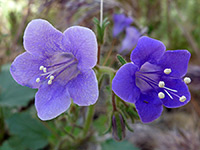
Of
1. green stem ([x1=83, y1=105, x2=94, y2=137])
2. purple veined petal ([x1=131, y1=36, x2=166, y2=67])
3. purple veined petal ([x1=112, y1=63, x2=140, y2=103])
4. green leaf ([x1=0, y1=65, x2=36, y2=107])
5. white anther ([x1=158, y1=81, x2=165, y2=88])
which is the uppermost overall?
purple veined petal ([x1=131, y1=36, x2=166, y2=67])

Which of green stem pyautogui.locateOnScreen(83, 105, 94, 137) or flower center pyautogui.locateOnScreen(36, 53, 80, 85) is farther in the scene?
green stem pyautogui.locateOnScreen(83, 105, 94, 137)

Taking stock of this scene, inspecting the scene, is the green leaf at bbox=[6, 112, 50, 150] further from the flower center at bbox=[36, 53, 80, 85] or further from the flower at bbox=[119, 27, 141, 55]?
the flower at bbox=[119, 27, 141, 55]

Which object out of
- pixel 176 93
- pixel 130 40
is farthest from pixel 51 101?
pixel 130 40

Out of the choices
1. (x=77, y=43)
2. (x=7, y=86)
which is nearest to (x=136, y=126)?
(x=7, y=86)

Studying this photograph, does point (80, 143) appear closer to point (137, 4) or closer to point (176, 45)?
point (176, 45)

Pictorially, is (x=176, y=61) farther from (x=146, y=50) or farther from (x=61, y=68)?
(x=61, y=68)

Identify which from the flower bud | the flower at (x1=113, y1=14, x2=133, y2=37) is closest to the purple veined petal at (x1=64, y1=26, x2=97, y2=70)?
the flower bud
